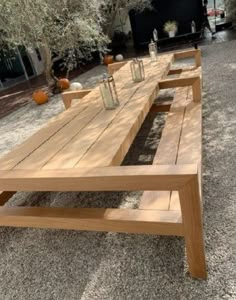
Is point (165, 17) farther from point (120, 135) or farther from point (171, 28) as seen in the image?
point (120, 135)

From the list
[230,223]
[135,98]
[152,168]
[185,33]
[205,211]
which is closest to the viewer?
[152,168]

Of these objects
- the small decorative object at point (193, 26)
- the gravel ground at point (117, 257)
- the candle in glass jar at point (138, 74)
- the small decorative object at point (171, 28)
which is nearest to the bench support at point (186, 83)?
the candle in glass jar at point (138, 74)

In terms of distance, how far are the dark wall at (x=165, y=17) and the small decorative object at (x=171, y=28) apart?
0.32 m

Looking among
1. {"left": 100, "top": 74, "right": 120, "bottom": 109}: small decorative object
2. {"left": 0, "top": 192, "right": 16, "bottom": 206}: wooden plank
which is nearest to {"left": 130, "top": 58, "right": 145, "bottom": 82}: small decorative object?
{"left": 100, "top": 74, "right": 120, "bottom": 109}: small decorative object

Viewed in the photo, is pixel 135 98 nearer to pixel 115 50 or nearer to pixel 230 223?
pixel 230 223

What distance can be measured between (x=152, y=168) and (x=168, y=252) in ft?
1.84

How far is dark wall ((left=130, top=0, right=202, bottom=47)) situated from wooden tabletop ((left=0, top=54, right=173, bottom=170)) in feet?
24.8

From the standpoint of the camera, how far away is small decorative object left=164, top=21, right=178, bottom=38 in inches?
334

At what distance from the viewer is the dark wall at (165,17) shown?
28.3 feet

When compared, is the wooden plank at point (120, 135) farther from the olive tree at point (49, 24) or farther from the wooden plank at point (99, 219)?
the olive tree at point (49, 24)

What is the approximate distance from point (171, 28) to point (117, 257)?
836 centimetres

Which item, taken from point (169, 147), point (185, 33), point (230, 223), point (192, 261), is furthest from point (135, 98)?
point (185, 33)

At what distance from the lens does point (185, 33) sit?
8.88 meters

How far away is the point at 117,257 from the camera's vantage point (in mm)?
1449
